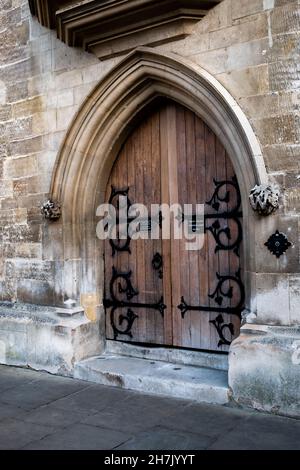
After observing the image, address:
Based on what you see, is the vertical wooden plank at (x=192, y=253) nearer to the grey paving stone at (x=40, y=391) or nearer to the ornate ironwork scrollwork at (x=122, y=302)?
the ornate ironwork scrollwork at (x=122, y=302)

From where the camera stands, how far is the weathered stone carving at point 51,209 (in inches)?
182

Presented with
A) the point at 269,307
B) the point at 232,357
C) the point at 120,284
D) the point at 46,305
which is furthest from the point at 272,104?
the point at 46,305

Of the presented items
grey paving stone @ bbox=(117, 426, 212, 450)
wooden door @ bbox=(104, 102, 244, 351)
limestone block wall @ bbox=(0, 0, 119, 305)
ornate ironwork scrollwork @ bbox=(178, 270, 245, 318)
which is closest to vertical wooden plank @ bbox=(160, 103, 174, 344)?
wooden door @ bbox=(104, 102, 244, 351)

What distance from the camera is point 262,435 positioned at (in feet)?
9.84

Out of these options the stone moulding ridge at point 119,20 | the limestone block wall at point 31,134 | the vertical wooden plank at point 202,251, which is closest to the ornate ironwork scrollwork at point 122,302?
the limestone block wall at point 31,134

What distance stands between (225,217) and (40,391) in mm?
2139

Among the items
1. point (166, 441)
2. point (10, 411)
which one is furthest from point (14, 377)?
point (166, 441)

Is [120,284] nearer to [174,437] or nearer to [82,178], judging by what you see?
[82,178]

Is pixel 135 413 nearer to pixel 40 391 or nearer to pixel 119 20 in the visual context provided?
pixel 40 391

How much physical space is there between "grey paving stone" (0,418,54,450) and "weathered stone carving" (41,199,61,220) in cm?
194

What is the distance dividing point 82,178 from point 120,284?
110 cm

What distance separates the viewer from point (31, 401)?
3801mm

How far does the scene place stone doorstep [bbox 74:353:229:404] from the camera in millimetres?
3676

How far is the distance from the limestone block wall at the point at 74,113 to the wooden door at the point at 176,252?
454 millimetres
